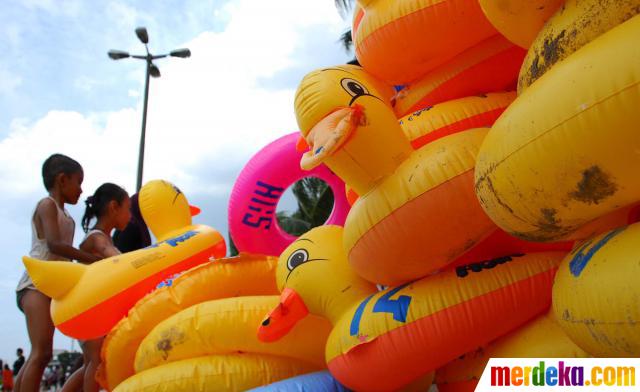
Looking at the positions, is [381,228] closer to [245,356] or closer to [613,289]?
[613,289]

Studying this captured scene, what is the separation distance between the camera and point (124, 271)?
2762mm

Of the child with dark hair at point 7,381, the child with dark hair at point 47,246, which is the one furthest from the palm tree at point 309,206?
the child with dark hair at point 47,246

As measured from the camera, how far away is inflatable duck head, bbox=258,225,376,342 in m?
2.00

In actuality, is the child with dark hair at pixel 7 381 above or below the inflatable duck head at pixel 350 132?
above

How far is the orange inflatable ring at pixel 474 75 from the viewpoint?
6.61 ft

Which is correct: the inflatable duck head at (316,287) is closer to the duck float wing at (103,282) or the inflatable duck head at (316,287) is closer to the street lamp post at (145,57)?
the duck float wing at (103,282)

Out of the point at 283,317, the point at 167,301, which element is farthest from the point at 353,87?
the point at 167,301

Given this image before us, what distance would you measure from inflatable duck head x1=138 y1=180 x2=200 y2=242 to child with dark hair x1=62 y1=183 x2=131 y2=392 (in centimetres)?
11

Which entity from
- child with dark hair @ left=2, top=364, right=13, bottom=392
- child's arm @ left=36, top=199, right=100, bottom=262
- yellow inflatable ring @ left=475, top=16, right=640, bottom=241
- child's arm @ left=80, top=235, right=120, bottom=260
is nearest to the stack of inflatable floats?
yellow inflatable ring @ left=475, top=16, right=640, bottom=241

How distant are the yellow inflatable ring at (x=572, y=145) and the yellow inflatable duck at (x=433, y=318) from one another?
0.38m

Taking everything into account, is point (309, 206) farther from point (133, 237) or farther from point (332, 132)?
point (332, 132)

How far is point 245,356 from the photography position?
2.30m

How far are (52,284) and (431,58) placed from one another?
1990 millimetres

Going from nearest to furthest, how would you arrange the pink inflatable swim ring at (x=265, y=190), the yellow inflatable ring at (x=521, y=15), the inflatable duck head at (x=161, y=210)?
the yellow inflatable ring at (x=521, y=15)
the pink inflatable swim ring at (x=265, y=190)
the inflatable duck head at (x=161, y=210)
